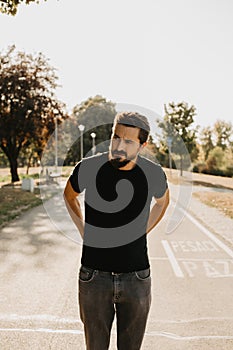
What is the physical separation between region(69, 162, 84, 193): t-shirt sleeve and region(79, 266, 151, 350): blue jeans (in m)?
0.49

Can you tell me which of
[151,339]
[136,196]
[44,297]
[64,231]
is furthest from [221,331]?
[64,231]

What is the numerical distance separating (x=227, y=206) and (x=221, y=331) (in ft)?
47.8

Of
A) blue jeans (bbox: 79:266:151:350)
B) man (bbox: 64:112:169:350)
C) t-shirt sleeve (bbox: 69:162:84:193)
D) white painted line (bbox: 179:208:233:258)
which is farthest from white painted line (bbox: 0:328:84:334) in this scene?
white painted line (bbox: 179:208:233:258)

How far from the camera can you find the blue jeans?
2.77 metres

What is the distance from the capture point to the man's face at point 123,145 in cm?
276

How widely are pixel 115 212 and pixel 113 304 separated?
589 millimetres

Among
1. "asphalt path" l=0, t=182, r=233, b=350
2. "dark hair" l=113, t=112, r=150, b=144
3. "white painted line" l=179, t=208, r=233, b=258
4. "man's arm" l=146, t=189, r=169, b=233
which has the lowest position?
"white painted line" l=179, t=208, r=233, b=258

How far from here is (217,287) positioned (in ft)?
22.0

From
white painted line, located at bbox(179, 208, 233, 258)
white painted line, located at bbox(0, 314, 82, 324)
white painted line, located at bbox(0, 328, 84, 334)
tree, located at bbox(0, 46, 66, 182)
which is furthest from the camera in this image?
tree, located at bbox(0, 46, 66, 182)

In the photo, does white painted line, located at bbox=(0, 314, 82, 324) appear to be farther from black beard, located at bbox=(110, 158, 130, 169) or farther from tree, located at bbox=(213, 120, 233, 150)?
tree, located at bbox=(213, 120, 233, 150)

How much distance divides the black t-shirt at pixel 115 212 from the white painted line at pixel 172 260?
15.9 feet

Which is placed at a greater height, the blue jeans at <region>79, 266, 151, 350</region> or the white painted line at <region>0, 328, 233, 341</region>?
the blue jeans at <region>79, 266, 151, 350</region>

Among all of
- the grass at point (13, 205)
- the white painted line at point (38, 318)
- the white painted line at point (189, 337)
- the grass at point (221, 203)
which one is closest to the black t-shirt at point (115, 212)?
the white painted line at point (189, 337)

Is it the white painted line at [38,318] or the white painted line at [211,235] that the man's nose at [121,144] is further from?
the white painted line at [211,235]
